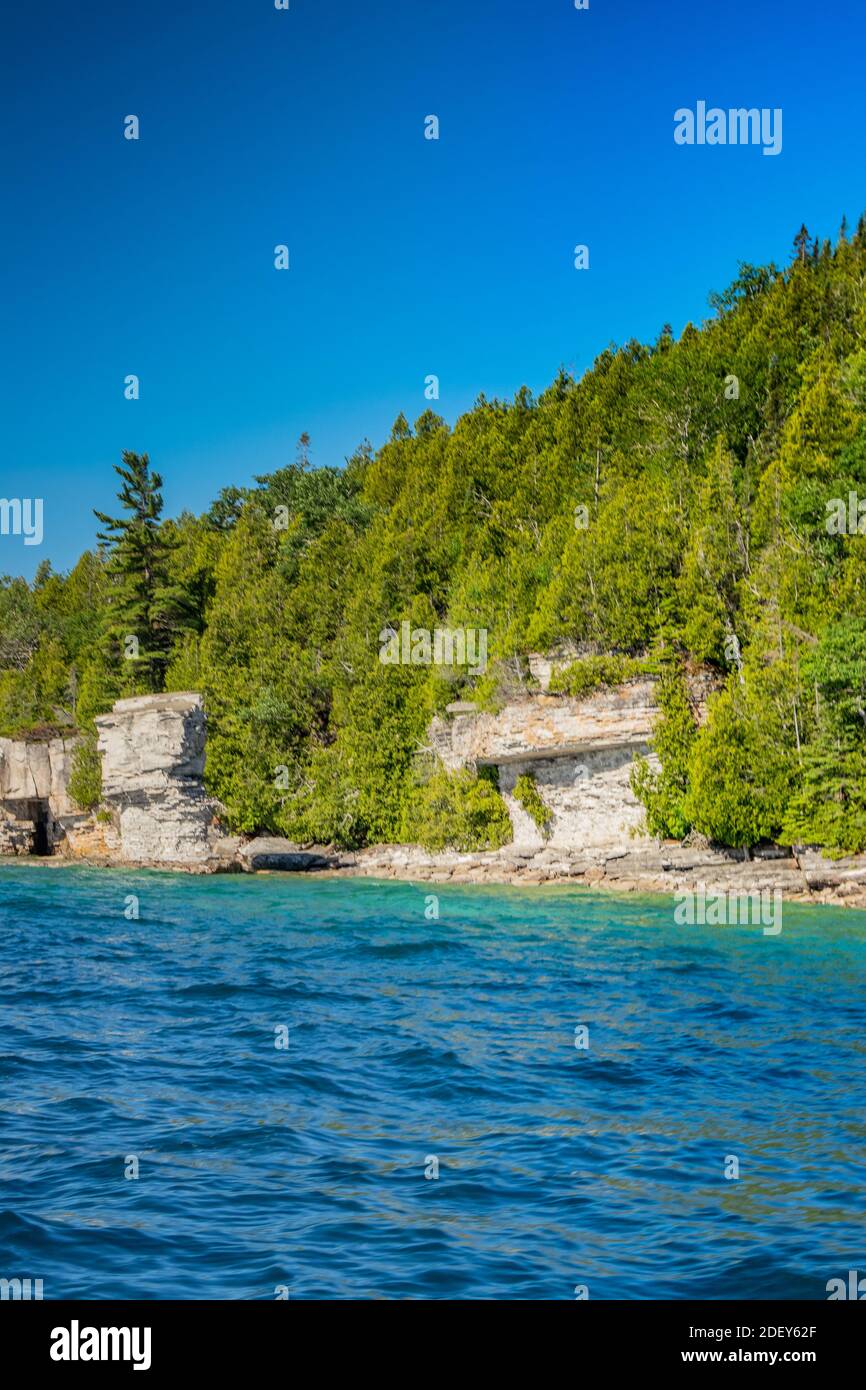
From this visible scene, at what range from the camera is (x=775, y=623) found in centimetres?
4734

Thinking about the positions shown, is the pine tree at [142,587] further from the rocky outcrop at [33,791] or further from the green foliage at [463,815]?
the green foliage at [463,815]

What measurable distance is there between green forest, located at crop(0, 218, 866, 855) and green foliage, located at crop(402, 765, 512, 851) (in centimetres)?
16

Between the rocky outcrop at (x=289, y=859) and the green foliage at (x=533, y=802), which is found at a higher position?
the green foliage at (x=533, y=802)

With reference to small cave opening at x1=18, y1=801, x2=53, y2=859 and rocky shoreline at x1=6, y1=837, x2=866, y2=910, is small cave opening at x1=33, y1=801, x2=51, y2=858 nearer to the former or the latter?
small cave opening at x1=18, y1=801, x2=53, y2=859

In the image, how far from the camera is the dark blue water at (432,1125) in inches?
354

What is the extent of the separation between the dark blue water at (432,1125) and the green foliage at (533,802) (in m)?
26.9

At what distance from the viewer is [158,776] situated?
63469 millimetres

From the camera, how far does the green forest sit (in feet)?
150

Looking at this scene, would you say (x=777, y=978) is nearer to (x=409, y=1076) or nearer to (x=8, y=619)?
(x=409, y=1076)

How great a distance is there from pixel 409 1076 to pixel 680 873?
3160 centimetres

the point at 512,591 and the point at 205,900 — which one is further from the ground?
the point at 512,591

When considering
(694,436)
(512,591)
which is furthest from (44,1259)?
(694,436)

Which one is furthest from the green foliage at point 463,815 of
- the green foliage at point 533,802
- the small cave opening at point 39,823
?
the small cave opening at point 39,823

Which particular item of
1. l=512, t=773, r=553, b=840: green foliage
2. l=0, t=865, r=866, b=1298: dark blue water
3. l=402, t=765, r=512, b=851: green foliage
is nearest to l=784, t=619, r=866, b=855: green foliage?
l=512, t=773, r=553, b=840: green foliage
